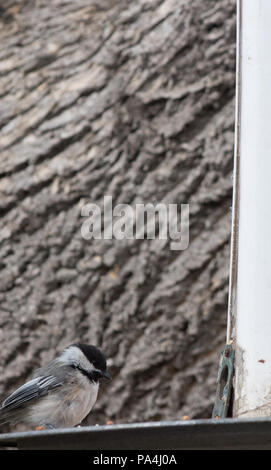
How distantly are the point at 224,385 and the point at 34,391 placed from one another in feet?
2.61

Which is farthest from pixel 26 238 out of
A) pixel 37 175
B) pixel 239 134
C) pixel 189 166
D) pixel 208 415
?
pixel 239 134

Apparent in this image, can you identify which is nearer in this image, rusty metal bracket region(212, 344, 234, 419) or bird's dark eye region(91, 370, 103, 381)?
rusty metal bracket region(212, 344, 234, 419)

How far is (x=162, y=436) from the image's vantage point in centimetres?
102

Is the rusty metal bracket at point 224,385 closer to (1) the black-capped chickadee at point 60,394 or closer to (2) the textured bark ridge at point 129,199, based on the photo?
(1) the black-capped chickadee at point 60,394

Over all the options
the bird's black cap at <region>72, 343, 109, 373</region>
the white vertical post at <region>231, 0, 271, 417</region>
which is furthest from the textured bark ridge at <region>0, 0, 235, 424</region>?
the white vertical post at <region>231, 0, 271, 417</region>

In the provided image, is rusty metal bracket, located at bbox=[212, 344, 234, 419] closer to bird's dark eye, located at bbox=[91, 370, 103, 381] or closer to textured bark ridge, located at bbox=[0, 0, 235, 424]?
bird's dark eye, located at bbox=[91, 370, 103, 381]

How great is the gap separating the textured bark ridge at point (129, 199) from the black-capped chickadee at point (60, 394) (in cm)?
71

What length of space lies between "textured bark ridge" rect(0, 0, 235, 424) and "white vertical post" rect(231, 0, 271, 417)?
1.41 metres

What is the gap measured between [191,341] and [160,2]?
4.63 feet

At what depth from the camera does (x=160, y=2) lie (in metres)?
3.15

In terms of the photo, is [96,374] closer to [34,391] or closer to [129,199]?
[34,391]

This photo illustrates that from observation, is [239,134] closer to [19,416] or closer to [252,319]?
[252,319]

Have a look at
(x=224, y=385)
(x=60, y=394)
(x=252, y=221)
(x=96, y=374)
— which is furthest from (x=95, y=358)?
(x=252, y=221)

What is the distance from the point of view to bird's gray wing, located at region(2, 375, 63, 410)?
2.03 m
